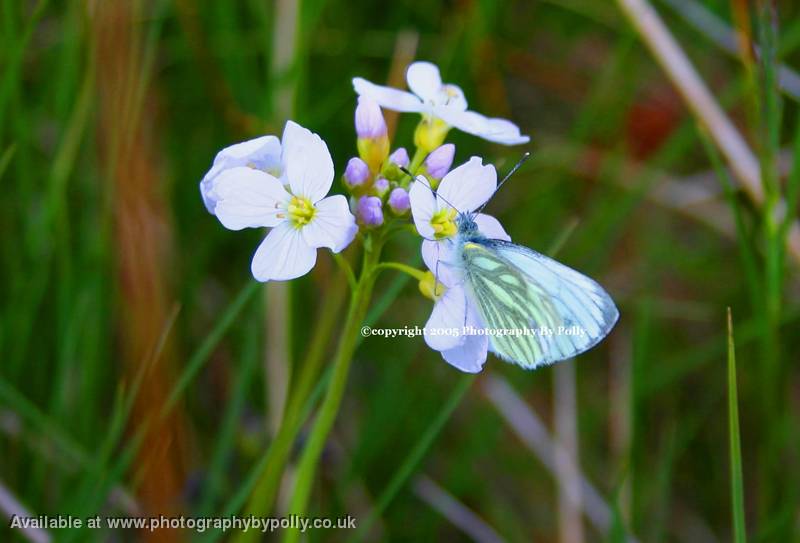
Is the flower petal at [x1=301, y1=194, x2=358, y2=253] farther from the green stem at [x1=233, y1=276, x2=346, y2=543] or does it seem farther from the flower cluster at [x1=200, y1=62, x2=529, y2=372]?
the green stem at [x1=233, y1=276, x2=346, y2=543]

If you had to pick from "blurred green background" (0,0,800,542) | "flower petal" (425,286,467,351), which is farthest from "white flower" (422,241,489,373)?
"blurred green background" (0,0,800,542)

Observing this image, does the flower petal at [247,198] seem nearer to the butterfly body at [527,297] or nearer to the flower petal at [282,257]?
the flower petal at [282,257]

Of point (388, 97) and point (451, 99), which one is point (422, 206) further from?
point (451, 99)

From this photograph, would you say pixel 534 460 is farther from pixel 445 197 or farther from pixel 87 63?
pixel 87 63

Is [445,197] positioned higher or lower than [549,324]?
higher

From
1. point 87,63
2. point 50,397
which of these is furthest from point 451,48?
point 50,397


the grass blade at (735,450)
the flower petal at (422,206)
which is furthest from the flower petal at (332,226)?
the grass blade at (735,450)
